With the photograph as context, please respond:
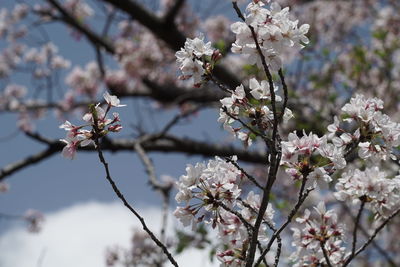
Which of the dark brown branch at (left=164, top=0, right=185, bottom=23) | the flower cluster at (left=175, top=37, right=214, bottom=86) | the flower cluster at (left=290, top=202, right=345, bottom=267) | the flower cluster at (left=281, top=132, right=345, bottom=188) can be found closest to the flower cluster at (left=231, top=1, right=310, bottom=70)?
the flower cluster at (left=175, top=37, right=214, bottom=86)

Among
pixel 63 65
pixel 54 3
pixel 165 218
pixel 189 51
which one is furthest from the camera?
pixel 63 65

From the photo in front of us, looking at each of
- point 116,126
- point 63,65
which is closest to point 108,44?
point 63,65

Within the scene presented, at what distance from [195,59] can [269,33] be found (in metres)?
0.25

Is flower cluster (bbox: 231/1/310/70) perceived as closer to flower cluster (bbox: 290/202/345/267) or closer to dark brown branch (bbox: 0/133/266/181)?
flower cluster (bbox: 290/202/345/267)

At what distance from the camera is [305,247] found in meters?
1.73

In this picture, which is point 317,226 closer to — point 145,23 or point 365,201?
point 365,201

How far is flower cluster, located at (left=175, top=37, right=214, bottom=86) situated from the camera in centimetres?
147

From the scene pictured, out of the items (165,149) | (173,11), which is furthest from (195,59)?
(165,149)

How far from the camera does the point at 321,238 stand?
1649 mm

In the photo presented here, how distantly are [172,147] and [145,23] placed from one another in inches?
84.6

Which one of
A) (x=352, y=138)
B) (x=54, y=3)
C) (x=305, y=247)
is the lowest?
(x=305, y=247)

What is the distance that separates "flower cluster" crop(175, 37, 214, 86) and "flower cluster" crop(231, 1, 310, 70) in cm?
12

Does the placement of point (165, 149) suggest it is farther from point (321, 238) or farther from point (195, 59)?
point (195, 59)

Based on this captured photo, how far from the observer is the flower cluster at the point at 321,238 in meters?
1.68
